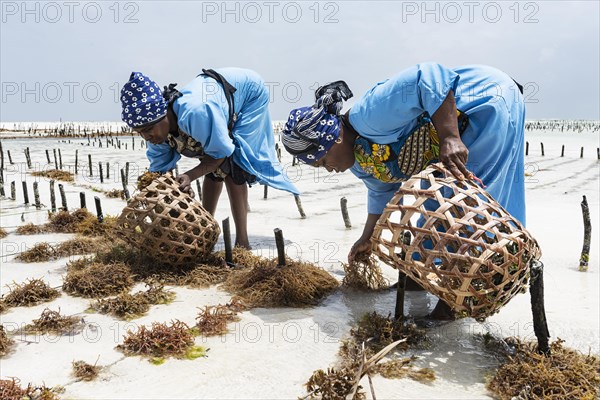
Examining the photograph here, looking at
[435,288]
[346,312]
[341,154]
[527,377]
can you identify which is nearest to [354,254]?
[346,312]

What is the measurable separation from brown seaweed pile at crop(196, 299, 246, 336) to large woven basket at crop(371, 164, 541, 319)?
1.06 meters

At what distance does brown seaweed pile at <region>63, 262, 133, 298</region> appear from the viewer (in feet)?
10.9

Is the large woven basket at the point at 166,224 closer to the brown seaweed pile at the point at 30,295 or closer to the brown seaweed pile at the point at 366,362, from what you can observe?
the brown seaweed pile at the point at 30,295

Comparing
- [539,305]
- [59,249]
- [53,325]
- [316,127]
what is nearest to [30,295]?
[53,325]

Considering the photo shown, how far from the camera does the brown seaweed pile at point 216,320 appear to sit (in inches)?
106

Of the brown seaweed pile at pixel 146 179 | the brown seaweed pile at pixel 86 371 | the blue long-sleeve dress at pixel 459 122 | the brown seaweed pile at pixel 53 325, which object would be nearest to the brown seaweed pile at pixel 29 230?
the brown seaweed pile at pixel 146 179

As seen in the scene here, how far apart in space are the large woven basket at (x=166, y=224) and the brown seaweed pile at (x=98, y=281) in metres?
0.27

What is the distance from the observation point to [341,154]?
2.95 m

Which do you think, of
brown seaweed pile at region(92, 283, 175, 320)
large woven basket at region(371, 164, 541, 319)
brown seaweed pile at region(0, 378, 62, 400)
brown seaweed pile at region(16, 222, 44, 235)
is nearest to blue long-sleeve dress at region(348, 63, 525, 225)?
large woven basket at region(371, 164, 541, 319)

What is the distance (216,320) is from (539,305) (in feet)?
5.41

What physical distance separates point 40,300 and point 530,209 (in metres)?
6.31

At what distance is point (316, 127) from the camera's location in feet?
9.19

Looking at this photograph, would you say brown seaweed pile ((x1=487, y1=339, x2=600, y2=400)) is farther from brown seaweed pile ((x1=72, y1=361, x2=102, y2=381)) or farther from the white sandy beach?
brown seaweed pile ((x1=72, y1=361, x2=102, y2=381))

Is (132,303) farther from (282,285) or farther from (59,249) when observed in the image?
(59,249)
